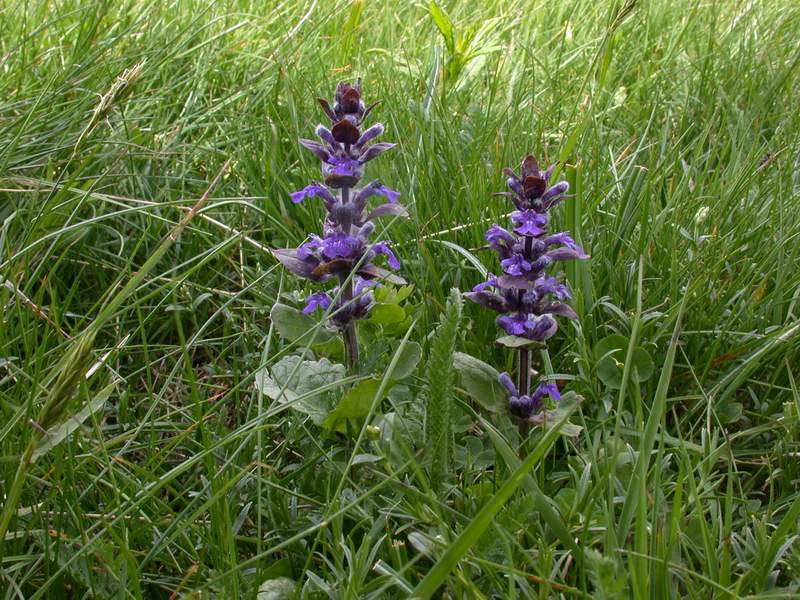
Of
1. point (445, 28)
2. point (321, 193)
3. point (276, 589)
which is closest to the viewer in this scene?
point (276, 589)

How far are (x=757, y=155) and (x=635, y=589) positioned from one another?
1.71 meters

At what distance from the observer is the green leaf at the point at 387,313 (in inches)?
71.2

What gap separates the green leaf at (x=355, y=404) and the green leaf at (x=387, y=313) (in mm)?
276

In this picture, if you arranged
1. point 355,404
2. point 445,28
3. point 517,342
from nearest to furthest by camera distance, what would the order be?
point 355,404 < point 517,342 < point 445,28

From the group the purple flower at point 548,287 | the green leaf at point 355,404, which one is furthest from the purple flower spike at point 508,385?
the green leaf at point 355,404

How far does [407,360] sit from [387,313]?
25 cm

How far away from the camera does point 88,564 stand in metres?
1.33

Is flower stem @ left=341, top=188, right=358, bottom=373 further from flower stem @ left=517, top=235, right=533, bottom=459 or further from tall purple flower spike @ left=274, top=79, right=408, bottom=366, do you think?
flower stem @ left=517, top=235, right=533, bottom=459

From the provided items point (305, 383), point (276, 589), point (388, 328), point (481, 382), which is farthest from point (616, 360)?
point (276, 589)

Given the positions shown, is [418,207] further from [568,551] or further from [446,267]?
[568,551]

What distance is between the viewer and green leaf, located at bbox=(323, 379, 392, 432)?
61.0 inches

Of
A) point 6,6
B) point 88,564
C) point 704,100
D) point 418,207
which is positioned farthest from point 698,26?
point 88,564

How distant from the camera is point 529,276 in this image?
1.75 m

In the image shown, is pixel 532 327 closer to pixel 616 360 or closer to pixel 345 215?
pixel 616 360
